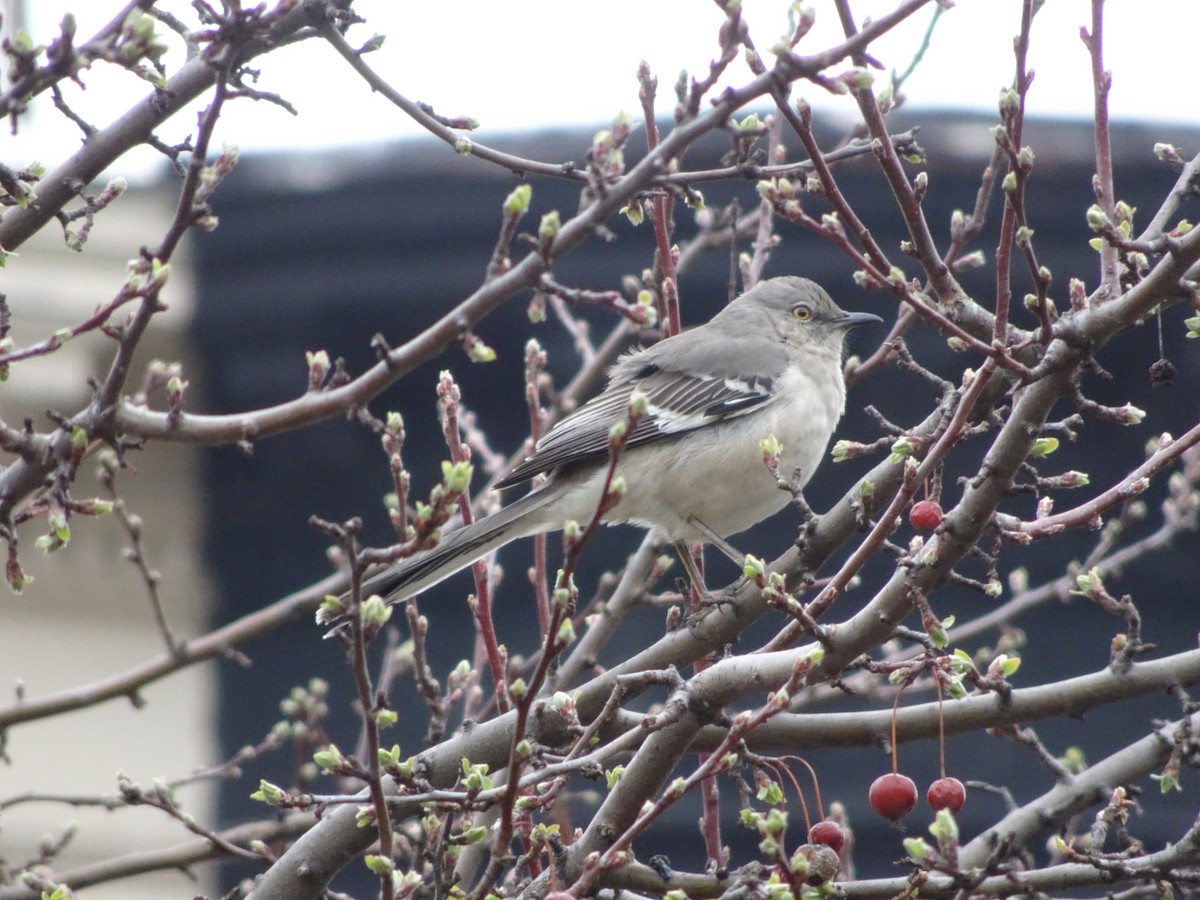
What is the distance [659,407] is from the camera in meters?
5.19

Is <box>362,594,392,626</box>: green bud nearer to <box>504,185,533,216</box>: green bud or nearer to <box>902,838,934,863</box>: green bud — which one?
<box>504,185,533,216</box>: green bud

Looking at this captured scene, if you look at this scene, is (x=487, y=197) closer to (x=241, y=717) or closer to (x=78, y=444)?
(x=241, y=717)

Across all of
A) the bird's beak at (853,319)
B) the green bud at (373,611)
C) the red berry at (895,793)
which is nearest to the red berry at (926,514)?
the red berry at (895,793)

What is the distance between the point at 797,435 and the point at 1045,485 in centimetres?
221

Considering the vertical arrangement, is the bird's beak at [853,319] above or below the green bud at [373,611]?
above

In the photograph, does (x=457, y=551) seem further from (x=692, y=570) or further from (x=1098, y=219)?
(x=1098, y=219)

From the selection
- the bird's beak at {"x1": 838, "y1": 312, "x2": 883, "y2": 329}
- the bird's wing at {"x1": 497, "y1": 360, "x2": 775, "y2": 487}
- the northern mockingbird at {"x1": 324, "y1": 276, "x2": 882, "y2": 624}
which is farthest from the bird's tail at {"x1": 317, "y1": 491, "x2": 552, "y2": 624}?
the bird's beak at {"x1": 838, "y1": 312, "x2": 883, "y2": 329}

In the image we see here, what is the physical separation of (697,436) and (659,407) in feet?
0.60

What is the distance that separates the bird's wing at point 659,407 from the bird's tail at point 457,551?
0.27 m

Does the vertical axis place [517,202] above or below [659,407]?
below

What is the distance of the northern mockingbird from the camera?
475 centimetres

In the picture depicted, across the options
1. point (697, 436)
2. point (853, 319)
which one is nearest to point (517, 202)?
point (697, 436)

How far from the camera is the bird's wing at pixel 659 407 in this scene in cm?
488

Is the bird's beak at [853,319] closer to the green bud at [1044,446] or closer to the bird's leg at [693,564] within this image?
the bird's leg at [693,564]
